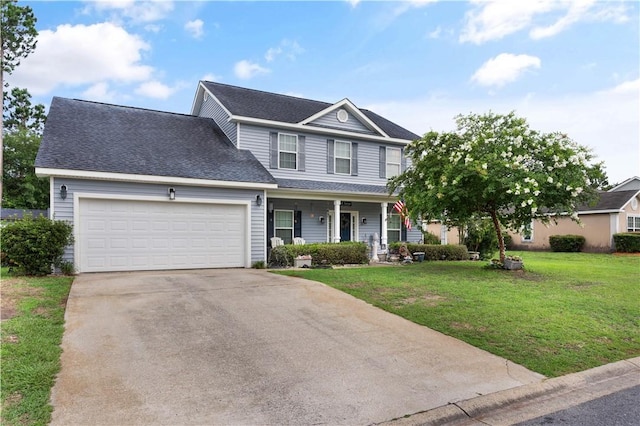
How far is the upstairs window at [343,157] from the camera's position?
16.3m

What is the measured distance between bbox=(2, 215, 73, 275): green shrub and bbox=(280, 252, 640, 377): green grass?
570cm

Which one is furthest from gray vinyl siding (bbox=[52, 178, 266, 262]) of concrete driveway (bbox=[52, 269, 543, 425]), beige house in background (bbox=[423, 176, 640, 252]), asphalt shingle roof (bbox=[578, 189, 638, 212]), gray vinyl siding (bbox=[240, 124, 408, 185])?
asphalt shingle roof (bbox=[578, 189, 638, 212])

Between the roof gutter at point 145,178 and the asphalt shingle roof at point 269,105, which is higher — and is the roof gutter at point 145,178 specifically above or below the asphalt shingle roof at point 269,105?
below

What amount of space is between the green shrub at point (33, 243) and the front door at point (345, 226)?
9.93 meters

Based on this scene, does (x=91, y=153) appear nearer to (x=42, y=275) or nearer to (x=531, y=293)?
(x=42, y=275)

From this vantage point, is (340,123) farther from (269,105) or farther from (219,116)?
(219,116)

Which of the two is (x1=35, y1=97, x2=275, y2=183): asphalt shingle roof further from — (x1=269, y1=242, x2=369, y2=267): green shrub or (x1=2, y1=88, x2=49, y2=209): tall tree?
(x1=2, y1=88, x2=49, y2=209): tall tree

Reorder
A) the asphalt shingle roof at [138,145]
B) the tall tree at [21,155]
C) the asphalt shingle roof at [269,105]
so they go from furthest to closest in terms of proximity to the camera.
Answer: the tall tree at [21,155]
the asphalt shingle roof at [269,105]
the asphalt shingle roof at [138,145]

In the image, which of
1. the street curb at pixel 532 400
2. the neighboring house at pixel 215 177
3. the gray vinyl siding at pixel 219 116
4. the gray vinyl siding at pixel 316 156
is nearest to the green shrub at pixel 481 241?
the neighboring house at pixel 215 177

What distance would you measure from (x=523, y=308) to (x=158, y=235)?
9.42 metres

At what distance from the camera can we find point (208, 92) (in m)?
16.6

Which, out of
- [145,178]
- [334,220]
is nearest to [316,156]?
[334,220]

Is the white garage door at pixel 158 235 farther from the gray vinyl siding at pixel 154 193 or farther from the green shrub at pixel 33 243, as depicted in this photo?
the green shrub at pixel 33 243

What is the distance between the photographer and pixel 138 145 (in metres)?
12.7
